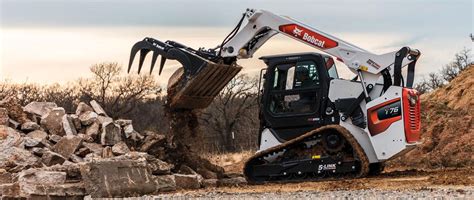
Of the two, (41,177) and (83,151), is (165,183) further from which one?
(83,151)

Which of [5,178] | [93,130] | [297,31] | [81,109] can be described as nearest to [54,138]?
[93,130]

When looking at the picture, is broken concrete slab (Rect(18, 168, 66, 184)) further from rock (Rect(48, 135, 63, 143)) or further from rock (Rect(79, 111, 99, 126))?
rock (Rect(79, 111, 99, 126))

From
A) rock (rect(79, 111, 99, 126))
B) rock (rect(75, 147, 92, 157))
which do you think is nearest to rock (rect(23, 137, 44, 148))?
rock (rect(75, 147, 92, 157))

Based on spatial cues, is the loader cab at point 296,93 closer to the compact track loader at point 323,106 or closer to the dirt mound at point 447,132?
the compact track loader at point 323,106

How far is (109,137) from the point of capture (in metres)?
19.5

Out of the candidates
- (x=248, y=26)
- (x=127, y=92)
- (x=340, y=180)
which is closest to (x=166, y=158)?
(x=248, y=26)

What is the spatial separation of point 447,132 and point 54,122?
12120mm

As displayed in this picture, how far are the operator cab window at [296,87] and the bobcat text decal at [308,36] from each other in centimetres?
59

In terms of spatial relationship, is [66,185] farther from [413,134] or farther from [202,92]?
[413,134]

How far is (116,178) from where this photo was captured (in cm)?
1563

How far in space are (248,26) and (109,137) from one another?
425cm

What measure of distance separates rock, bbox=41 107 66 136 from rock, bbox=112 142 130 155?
1.66 meters

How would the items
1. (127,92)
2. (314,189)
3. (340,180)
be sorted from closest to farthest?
(314,189), (340,180), (127,92)

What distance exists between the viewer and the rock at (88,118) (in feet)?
67.3
